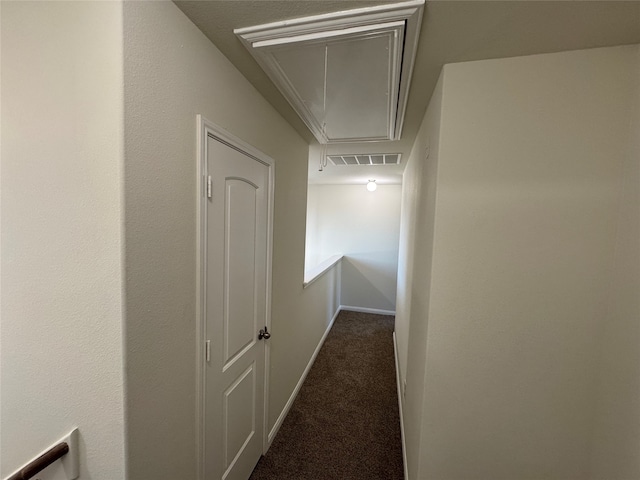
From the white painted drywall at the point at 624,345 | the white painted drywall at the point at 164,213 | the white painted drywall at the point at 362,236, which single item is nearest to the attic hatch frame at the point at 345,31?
the white painted drywall at the point at 164,213

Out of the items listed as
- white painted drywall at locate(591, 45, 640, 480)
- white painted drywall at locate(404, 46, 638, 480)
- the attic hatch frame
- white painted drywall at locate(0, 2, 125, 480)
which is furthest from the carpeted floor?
the attic hatch frame

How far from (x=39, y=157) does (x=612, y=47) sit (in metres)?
2.11

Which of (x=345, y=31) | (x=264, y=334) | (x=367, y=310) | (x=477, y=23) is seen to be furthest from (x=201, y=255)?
(x=367, y=310)

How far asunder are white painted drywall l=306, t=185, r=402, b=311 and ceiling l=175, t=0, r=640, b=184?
135 inches

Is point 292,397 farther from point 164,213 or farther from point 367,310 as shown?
point 367,310

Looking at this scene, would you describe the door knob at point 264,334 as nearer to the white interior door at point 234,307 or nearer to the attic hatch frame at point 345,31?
the white interior door at point 234,307

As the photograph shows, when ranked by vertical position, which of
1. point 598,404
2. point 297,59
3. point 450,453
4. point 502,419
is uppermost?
point 297,59

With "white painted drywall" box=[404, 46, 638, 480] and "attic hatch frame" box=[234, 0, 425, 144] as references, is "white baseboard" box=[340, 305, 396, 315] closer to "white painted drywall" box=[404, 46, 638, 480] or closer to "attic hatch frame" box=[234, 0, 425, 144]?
"white painted drywall" box=[404, 46, 638, 480]

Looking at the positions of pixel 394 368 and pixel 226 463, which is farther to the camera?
pixel 394 368

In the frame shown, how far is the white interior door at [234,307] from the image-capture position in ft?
3.91

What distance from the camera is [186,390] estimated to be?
1.06 metres

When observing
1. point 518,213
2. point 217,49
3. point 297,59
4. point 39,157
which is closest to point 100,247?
point 39,157

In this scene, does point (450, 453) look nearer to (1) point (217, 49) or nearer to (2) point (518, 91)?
(2) point (518, 91)

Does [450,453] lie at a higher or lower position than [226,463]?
higher
